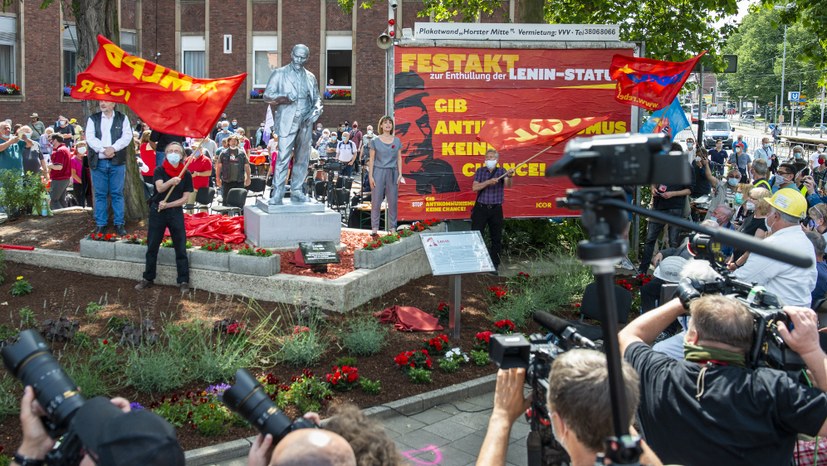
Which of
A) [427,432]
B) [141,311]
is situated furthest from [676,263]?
[141,311]

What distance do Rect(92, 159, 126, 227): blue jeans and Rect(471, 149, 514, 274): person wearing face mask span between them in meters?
5.34

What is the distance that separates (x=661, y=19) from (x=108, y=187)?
13.7m

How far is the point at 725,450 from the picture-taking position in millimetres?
3684

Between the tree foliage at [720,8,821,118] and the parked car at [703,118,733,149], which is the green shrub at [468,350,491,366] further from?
the tree foliage at [720,8,821,118]

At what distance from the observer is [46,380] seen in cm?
296

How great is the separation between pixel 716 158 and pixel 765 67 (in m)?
60.6

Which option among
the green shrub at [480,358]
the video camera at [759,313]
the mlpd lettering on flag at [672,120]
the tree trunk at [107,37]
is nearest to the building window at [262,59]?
the tree trunk at [107,37]

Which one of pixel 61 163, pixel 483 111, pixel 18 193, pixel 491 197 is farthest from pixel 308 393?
pixel 61 163

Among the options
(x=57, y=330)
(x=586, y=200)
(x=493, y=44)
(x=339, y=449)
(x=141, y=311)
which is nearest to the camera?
(x=586, y=200)

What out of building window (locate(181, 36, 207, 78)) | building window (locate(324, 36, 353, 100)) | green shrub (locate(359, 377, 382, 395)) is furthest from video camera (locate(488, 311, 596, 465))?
building window (locate(181, 36, 207, 78))

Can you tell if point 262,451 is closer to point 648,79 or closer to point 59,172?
point 648,79

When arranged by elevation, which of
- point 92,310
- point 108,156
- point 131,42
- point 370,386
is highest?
point 131,42

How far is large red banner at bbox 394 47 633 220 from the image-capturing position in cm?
1442

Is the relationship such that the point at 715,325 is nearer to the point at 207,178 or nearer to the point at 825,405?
the point at 825,405
